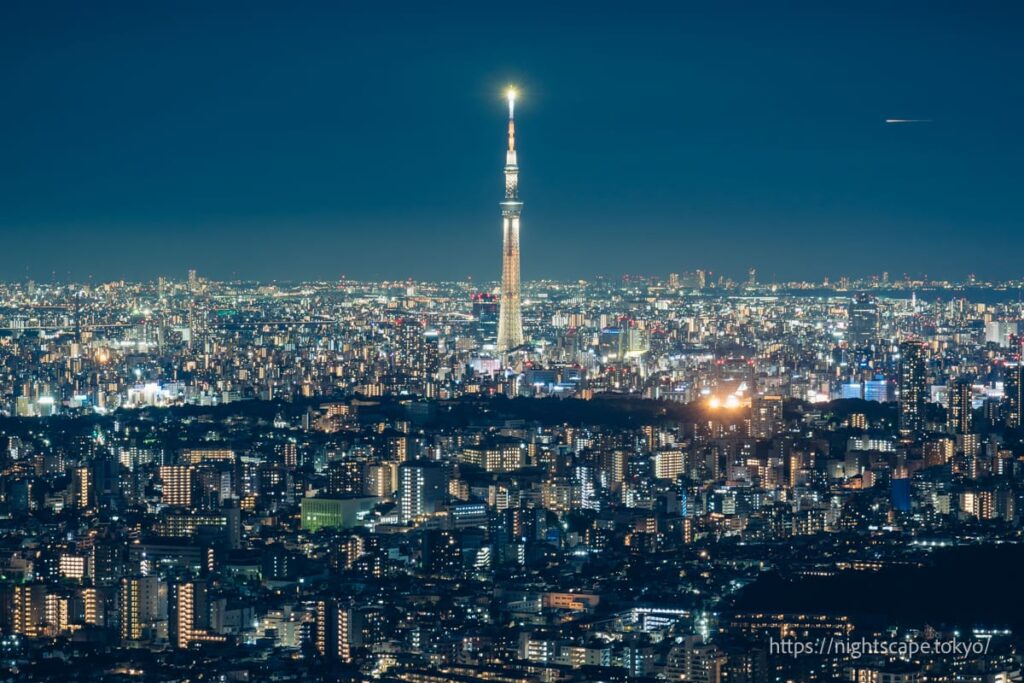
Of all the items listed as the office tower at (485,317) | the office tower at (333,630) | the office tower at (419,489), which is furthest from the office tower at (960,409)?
the office tower at (333,630)

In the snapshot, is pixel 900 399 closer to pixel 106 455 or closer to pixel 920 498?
pixel 920 498

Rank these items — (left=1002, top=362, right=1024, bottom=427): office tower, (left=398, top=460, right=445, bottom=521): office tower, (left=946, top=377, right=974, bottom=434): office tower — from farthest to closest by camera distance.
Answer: (left=1002, top=362, right=1024, bottom=427): office tower < (left=946, top=377, right=974, bottom=434): office tower < (left=398, top=460, right=445, bottom=521): office tower

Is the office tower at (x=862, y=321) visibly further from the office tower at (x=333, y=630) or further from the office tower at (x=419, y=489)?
the office tower at (x=333, y=630)

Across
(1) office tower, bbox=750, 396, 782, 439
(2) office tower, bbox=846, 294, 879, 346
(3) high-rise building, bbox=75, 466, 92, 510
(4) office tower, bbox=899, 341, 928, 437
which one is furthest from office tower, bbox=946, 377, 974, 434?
(3) high-rise building, bbox=75, 466, 92, 510

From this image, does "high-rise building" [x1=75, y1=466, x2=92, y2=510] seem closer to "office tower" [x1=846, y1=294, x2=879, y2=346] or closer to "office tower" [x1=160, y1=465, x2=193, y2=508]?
"office tower" [x1=160, y1=465, x2=193, y2=508]

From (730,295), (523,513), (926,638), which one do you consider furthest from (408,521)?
(730,295)
